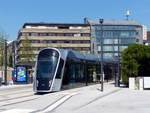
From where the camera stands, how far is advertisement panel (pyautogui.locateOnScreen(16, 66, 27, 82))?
50.6 m

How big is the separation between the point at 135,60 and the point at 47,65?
33.2 feet

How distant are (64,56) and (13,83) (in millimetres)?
24443

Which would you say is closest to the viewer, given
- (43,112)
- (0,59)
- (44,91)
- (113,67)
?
(43,112)

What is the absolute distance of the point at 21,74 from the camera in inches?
2020

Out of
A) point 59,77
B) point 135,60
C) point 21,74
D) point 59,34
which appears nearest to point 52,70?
point 59,77

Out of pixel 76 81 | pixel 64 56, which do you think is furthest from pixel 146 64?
pixel 64 56

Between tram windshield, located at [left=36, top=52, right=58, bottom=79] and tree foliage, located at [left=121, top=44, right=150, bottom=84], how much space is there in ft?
29.6

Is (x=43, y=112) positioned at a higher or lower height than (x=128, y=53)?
lower

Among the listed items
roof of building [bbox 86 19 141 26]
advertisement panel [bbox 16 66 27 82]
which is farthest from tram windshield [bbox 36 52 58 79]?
roof of building [bbox 86 19 141 26]

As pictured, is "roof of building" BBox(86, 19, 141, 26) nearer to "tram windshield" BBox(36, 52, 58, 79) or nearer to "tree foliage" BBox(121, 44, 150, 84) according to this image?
"tree foliage" BBox(121, 44, 150, 84)

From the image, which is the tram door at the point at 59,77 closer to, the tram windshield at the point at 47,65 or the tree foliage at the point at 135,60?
the tram windshield at the point at 47,65

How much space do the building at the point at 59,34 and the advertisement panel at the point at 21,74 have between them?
211ft

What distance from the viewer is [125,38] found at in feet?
434

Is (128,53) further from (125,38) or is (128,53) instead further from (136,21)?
(136,21)
